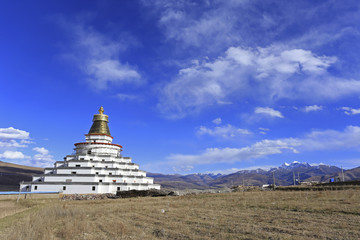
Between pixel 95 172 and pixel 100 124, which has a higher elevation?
pixel 100 124

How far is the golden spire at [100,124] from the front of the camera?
6507cm

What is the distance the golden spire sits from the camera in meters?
65.1

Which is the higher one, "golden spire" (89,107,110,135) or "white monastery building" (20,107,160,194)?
"golden spire" (89,107,110,135)

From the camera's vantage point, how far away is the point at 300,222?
13.2m

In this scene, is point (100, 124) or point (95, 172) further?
point (100, 124)

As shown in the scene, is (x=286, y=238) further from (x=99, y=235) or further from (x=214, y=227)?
(x=99, y=235)

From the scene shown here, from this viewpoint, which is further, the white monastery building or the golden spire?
the golden spire

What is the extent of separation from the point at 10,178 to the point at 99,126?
97.7 m

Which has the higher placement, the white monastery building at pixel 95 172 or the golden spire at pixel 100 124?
Answer: the golden spire at pixel 100 124

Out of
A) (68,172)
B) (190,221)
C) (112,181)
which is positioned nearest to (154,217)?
(190,221)

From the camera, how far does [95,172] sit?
54.5 m

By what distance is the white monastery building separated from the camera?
50.9m

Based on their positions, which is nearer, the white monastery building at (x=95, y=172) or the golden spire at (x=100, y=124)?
the white monastery building at (x=95, y=172)

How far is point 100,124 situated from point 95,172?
52.5ft
